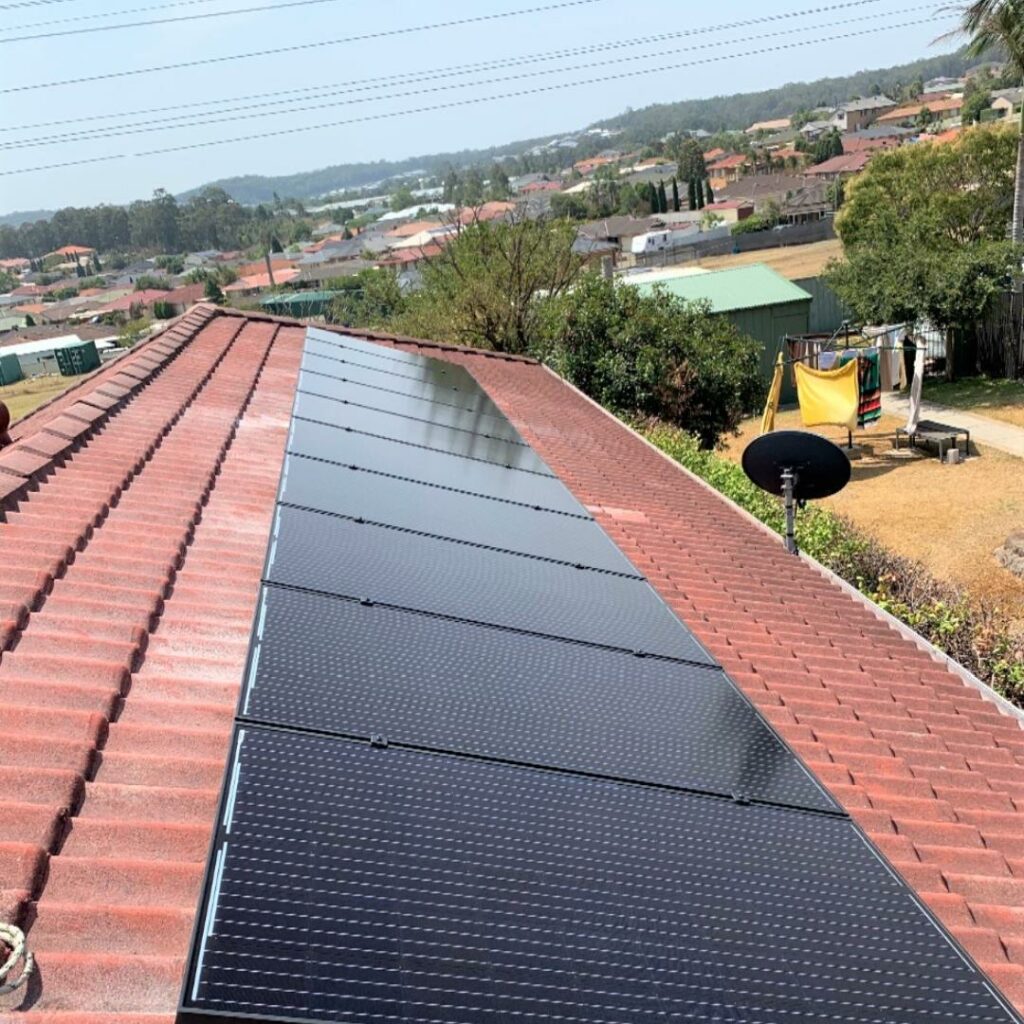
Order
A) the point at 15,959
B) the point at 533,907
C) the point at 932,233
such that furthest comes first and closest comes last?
the point at 932,233 < the point at 533,907 < the point at 15,959

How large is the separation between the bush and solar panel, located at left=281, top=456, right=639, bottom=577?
4.59 metres

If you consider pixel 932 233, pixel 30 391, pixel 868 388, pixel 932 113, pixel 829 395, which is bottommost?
pixel 868 388

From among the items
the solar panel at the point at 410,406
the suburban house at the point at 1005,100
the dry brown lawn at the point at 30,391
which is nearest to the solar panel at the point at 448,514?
the solar panel at the point at 410,406

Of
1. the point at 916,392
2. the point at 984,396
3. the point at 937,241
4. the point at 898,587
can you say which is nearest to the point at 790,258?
the point at 937,241

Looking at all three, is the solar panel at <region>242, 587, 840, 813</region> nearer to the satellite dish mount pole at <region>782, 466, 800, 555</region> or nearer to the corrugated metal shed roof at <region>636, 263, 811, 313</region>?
the satellite dish mount pole at <region>782, 466, 800, 555</region>

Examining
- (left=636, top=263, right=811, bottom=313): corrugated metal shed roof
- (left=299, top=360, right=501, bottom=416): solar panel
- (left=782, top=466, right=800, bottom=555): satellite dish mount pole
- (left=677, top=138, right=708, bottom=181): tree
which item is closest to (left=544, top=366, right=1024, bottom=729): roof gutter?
(left=782, top=466, right=800, bottom=555): satellite dish mount pole

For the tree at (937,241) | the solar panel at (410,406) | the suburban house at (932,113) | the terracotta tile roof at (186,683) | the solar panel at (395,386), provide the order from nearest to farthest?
the terracotta tile roof at (186,683)
the solar panel at (410,406)
the solar panel at (395,386)
the tree at (937,241)
the suburban house at (932,113)

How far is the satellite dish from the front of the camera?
9352 mm

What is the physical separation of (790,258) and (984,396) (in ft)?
170

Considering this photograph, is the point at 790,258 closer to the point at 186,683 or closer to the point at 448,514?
the point at 448,514

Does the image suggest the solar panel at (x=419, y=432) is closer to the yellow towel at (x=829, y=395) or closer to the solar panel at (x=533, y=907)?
the solar panel at (x=533, y=907)

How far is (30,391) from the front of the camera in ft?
208

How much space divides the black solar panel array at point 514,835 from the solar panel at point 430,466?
2050 millimetres

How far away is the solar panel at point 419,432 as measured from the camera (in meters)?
9.24
